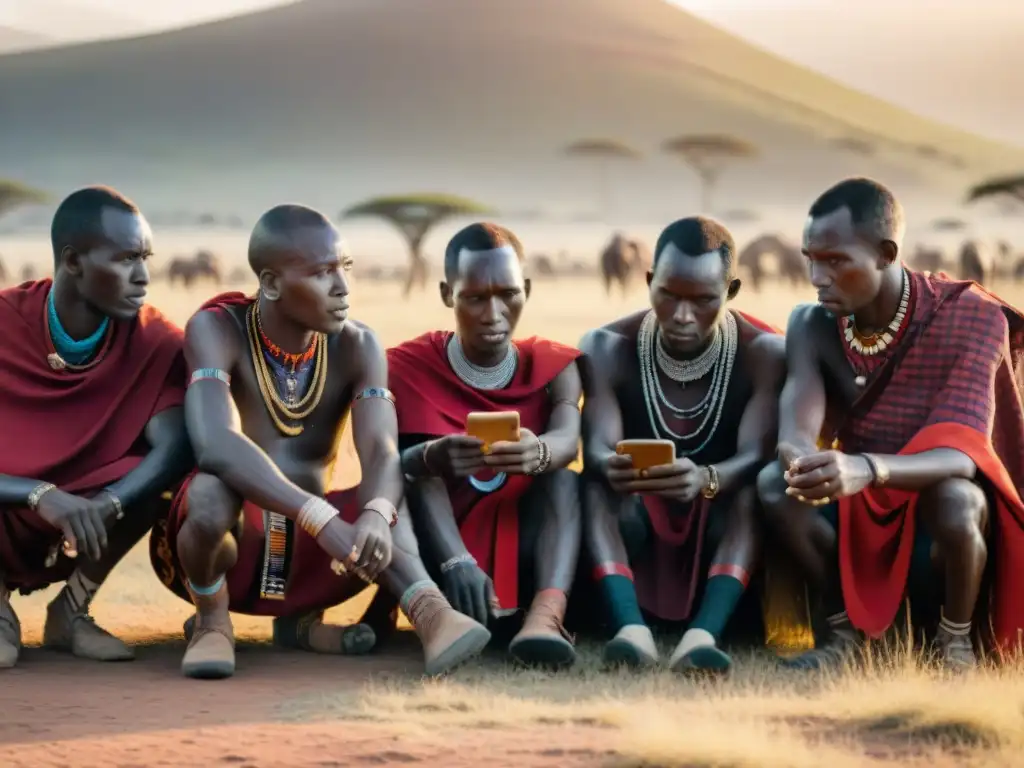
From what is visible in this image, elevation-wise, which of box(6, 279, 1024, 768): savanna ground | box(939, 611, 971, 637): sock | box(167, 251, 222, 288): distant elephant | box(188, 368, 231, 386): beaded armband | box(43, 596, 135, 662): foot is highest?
box(167, 251, 222, 288): distant elephant

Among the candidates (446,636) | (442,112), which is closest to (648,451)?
(446,636)

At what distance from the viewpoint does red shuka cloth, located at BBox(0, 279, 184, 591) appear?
7035mm

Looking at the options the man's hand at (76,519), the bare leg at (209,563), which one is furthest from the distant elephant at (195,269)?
the bare leg at (209,563)

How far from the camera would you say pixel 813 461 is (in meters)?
6.31

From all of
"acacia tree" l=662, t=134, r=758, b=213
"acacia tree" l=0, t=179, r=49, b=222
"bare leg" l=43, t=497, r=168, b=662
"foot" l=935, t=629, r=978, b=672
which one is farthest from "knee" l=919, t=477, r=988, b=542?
"acacia tree" l=662, t=134, r=758, b=213

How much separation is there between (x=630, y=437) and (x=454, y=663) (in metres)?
1.65

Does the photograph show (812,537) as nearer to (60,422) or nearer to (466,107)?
(60,422)

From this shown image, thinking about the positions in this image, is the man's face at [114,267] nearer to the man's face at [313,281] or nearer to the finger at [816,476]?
the man's face at [313,281]

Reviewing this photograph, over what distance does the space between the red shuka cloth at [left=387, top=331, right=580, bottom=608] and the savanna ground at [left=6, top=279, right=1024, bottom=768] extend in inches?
22.8

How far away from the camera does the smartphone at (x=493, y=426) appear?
6840 mm

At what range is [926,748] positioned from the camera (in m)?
5.27

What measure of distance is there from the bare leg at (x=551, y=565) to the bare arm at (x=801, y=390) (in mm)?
1014

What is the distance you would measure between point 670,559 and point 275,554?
1820mm

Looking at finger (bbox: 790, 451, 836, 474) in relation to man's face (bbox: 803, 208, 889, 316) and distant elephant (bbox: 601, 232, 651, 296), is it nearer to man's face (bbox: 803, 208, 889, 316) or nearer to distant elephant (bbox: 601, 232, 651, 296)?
man's face (bbox: 803, 208, 889, 316)
